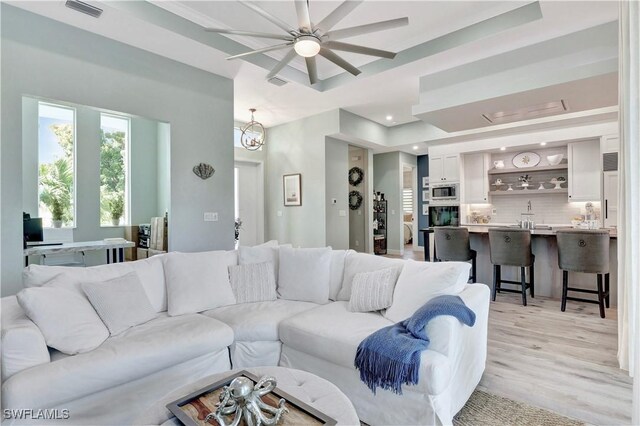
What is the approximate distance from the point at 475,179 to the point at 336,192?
9.79 ft

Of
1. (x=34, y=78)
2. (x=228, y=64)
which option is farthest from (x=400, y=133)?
(x=34, y=78)

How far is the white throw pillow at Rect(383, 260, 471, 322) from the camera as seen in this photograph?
7.20 ft

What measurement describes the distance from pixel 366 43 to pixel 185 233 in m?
3.29

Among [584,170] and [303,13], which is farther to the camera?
[584,170]

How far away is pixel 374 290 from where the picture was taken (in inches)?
97.4

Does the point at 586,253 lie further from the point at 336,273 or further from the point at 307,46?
the point at 307,46

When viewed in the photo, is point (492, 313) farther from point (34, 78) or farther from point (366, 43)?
point (34, 78)

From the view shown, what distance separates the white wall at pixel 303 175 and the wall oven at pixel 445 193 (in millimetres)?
2696

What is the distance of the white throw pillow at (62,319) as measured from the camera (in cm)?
185

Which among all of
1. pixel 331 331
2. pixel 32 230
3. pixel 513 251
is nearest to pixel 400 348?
pixel 331 331

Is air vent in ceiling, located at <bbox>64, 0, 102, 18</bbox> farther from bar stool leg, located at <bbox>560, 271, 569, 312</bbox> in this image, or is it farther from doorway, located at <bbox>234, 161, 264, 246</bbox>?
bar stool leg, located at <bbox>560, 271, 569, 312</bbox>

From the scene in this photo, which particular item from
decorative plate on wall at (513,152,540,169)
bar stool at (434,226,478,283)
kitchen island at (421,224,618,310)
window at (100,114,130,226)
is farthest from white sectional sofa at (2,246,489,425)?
decorative plate on wall at (513,152,540,169)

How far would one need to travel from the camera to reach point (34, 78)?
310cm

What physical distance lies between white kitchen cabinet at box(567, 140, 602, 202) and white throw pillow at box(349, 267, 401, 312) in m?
5.15
